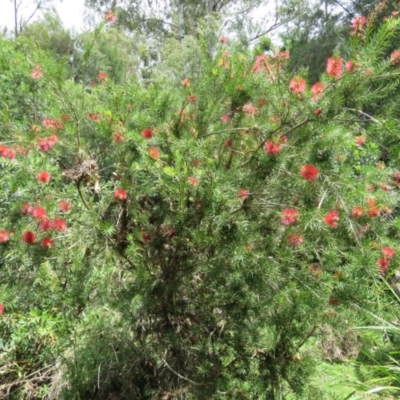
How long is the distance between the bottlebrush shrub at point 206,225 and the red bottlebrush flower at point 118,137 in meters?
0.04

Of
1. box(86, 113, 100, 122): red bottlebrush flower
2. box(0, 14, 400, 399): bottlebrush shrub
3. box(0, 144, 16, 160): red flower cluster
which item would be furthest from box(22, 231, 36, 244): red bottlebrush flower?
box(86, 113, 100, 122): red bottlebrush flower

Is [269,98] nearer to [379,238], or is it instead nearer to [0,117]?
[379,238]

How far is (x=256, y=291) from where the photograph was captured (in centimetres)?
214

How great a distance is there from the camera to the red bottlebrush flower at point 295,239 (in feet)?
6.64

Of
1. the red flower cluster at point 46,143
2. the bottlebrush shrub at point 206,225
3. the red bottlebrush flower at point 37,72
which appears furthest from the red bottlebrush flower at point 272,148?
the red bottlebrush flower at point 37,72

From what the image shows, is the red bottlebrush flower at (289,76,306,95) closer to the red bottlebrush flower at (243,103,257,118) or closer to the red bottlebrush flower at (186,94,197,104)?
the red bottlebrush flower at (243,103,257,118)

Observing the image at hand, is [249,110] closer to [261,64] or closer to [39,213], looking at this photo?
[261,64]

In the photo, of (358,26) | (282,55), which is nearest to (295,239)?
(358,26)

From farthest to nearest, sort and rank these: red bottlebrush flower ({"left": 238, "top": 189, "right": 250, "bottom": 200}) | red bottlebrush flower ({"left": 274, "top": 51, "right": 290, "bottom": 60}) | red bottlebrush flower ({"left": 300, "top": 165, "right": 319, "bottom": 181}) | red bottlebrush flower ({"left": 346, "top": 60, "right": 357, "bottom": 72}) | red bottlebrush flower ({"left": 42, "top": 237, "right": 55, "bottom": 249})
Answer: red bottlebrush flower ({"left": 274, "top": 51, "right": 290, "bottom": 60}), red bottlebrush flower ({"left": 42, "top": 237, "right": 55, "bottom": 249}), red bottlebrush flower ({"left": 238, "top": 189, "right": 250, "bottom": 200}), red bottlebrush flower ({"left": 300, "top": 165, "right": 319, "bottom": 181}), red bottlebrush flower ({"left": 346, "top": 60, "right": 357, "bottom": 72})

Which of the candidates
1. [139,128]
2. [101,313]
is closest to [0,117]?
[139,128]

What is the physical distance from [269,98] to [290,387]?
147cm

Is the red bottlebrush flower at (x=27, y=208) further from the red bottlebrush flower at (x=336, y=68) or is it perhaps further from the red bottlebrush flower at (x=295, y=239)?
the red bottlebrush flower at (x=336, y=68)


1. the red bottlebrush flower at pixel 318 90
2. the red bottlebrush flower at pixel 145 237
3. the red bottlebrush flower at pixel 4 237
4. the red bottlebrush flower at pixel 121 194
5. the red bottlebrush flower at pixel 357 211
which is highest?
the red bottlebrush flower at pixel 318 90

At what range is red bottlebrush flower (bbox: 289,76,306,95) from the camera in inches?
74.4
